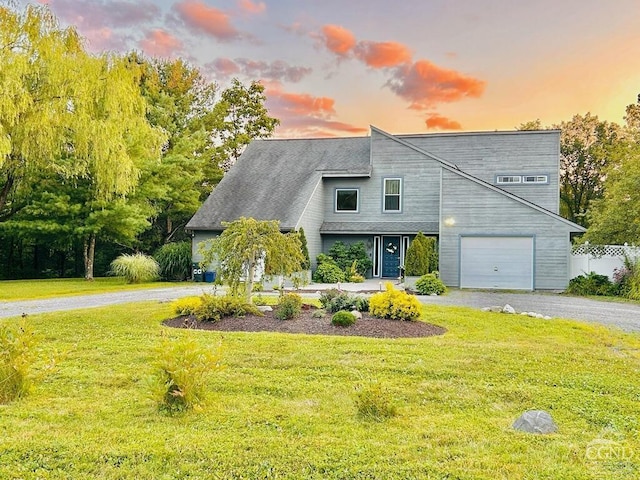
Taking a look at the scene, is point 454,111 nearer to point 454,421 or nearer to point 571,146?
point 571,146

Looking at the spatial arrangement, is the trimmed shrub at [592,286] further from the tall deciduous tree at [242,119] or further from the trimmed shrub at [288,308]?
the tall deciduous tree at [242,119]

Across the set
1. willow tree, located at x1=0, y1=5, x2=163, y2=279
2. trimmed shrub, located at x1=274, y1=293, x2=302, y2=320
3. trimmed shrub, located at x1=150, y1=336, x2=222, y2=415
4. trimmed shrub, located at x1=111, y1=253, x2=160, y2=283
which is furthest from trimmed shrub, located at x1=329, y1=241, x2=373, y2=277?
trimmed shrub, located at x1=150, y1=336, x2=222, y2=415

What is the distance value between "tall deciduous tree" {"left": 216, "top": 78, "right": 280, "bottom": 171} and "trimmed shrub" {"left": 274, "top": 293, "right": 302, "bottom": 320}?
23.3 m

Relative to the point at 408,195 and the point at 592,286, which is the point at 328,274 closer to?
the point at 408,195

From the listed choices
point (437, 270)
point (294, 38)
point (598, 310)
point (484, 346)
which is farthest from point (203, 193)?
point (484, 346)

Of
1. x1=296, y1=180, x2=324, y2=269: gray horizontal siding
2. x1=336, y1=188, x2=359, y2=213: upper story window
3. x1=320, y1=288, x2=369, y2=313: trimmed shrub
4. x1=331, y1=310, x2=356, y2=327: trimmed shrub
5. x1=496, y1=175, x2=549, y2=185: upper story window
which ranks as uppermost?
x1=496, y1=175, x2=549, y2=185: upper story window

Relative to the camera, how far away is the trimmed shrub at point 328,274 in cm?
1969

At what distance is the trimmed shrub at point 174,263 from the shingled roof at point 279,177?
1513 mm

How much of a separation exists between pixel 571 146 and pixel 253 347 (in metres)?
32.9

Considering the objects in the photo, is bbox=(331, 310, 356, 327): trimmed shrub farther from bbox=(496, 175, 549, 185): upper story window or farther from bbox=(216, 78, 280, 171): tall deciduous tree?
bbox=(216, 78, 280, 171): tall deciduous tree

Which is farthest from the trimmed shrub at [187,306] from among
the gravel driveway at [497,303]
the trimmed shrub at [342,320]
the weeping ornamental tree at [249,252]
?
the gravel driveway at [497,303]

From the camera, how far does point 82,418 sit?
448 centimetres

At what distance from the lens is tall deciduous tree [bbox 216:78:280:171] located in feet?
104

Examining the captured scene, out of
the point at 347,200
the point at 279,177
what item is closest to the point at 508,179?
the point at 347,200
